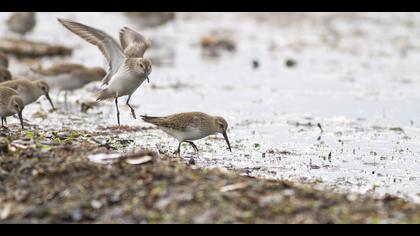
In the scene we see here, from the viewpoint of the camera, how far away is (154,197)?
24.3ft

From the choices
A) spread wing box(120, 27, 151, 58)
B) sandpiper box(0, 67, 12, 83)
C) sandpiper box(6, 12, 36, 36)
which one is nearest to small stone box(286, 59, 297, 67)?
sandpiper box(6, 12, 36, 36)

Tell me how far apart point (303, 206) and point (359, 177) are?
7.76 feet

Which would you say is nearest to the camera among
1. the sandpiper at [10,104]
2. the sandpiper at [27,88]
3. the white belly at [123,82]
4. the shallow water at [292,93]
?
the shallow water at [292,93]

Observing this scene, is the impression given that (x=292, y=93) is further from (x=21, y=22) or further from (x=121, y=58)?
(x=21, y=22)

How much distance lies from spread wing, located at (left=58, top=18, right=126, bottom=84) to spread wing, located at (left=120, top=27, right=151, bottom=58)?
181mm

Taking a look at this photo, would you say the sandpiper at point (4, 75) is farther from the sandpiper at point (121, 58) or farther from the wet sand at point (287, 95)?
the sandpiper at point (121, 58)

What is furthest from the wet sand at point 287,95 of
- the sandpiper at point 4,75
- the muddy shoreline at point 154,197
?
the sandpiper at point 4,75

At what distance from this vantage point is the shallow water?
1045 cm

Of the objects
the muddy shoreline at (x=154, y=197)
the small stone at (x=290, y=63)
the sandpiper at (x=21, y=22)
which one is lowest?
the muddy shoreline at (x=154, y=197)

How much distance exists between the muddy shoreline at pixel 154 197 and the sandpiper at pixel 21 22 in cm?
1361

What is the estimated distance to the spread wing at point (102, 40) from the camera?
11.9 m

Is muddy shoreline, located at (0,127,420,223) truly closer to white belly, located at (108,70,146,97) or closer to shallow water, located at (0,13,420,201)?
shallow water, located at (0,13,420,201)

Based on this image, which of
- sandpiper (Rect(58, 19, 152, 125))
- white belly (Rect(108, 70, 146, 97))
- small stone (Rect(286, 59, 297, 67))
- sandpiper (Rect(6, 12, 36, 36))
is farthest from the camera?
sandpiper (Rect(6, 12, 36, 36))

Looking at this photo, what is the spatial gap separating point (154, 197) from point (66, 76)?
816 centimetres
